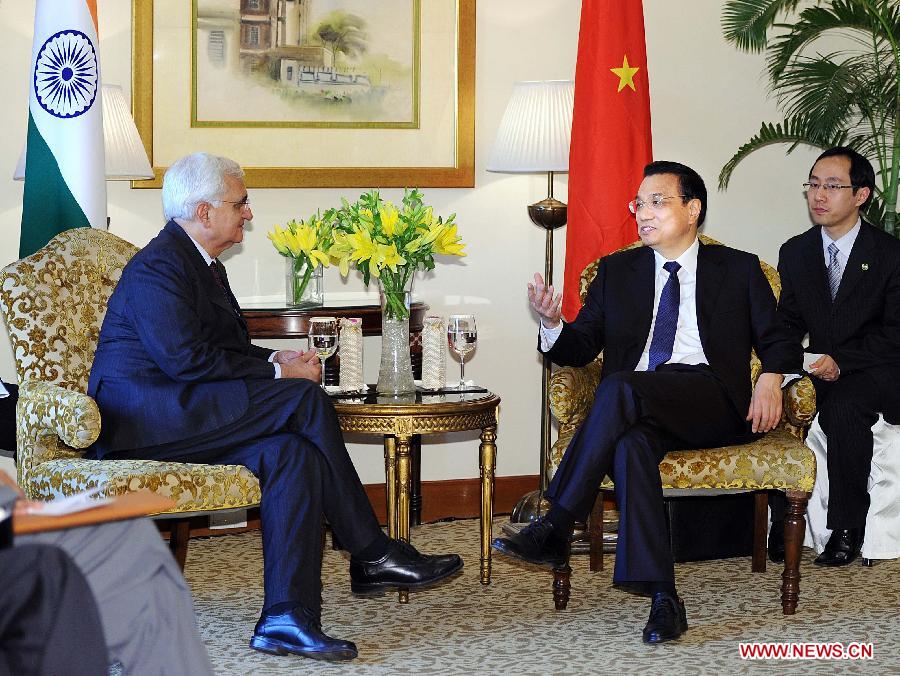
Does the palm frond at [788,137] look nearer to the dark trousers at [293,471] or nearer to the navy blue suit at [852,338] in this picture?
the navy blue suit at [852,338]

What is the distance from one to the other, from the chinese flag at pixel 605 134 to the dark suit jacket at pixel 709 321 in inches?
25.5

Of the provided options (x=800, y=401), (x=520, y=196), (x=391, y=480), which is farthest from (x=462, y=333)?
(x=520, y=196)

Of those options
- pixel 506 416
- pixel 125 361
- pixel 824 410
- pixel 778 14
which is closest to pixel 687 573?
pixel 824 410

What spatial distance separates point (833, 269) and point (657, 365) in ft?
3.61

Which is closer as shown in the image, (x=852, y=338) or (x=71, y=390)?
(x=71, y=390)

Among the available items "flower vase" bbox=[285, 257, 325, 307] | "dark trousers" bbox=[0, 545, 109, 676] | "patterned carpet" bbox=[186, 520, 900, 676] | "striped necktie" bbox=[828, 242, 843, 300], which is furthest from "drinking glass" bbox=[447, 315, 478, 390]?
"dark trousers" bbox=[0, 545, 109, 676]

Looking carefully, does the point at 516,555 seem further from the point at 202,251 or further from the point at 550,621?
the point at 202,251

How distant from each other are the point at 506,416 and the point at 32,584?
11.8 feet

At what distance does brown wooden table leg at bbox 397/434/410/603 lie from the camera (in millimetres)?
3824

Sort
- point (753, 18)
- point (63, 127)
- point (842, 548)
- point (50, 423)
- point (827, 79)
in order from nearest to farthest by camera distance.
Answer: point (50, 423)
point (63, 127)
point (842, 548)
point (827, 79)
point (753, 18)

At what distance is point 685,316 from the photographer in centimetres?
407

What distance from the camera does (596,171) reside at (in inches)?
190

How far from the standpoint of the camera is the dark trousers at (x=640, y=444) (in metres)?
3.57

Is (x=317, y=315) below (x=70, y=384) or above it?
above
